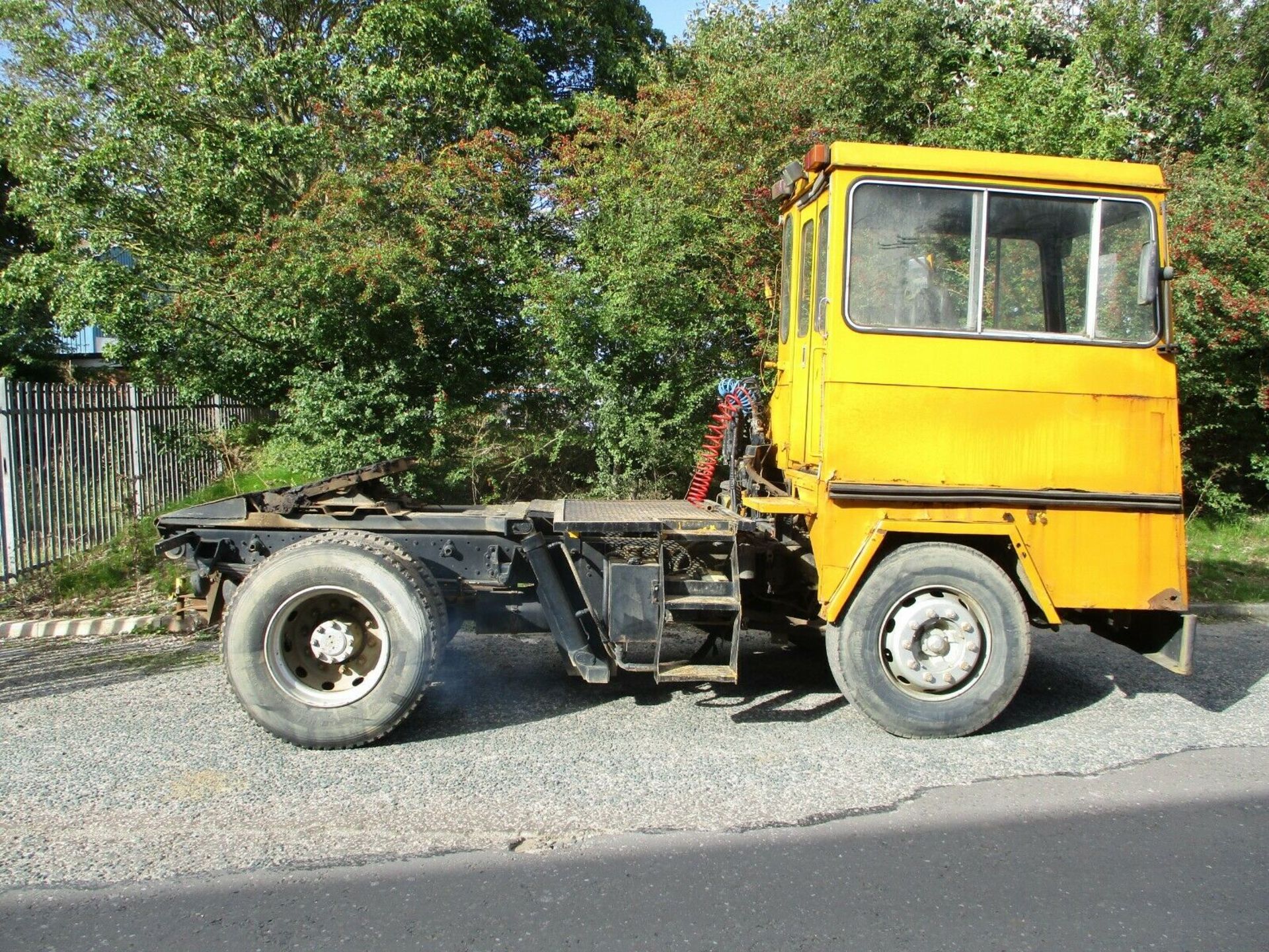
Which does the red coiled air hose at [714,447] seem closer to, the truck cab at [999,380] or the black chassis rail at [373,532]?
the truck cab at [999,380]

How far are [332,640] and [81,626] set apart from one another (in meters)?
3.52

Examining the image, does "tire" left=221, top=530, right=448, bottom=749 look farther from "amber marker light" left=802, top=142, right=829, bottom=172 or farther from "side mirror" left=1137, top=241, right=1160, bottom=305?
"side mirror" left=1137, top=241, right=1160, bottom=305

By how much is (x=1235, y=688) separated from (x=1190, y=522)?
550 cm

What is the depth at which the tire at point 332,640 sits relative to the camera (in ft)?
15.7

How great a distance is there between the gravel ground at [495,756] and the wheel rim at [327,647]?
0.31 meters

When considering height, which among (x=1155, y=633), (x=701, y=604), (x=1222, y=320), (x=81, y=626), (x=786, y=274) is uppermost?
(x=1222, y=320)

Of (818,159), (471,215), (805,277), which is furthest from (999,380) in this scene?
(471,215)

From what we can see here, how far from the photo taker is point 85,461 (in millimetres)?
9578

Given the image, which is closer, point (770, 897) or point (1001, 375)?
point (770, 897)

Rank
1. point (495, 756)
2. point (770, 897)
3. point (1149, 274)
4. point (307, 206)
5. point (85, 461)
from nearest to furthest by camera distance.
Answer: point (770, 897) < point (495, 756) < point (1149, 274) < point (85, 461) < point (307, 206)

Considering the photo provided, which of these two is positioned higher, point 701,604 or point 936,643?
point 701,604

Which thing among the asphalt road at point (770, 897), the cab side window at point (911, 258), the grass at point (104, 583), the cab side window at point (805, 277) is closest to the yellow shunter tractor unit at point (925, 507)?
the cab side window at point (911, 258)

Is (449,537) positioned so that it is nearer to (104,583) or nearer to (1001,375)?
(1001,375)

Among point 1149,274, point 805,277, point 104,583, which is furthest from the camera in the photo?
point 104,583
